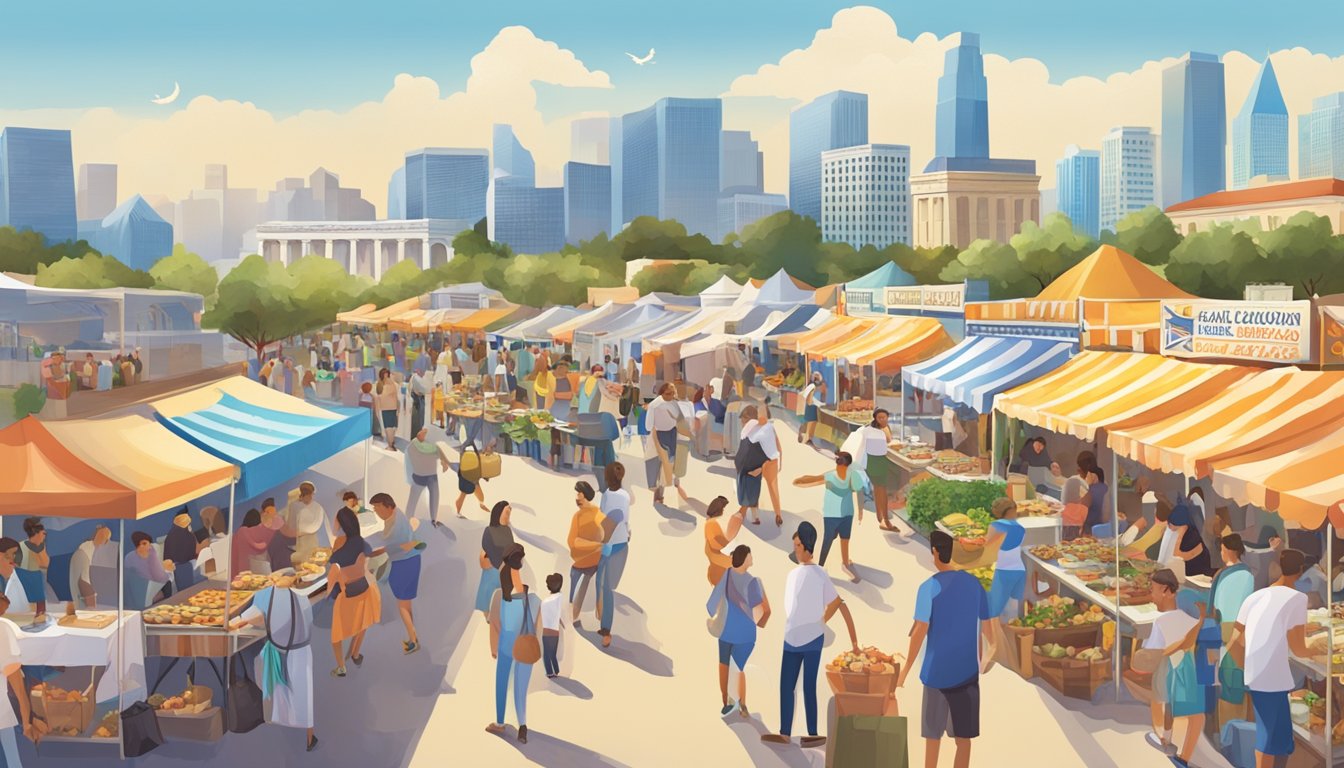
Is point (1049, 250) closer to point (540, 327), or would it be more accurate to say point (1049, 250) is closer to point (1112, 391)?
point (540, 327)

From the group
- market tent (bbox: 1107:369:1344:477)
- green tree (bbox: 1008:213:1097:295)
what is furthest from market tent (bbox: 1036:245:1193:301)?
green tree (bbox: 1008:213:1097:295)

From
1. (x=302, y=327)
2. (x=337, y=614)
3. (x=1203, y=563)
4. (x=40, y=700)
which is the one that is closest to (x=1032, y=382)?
(x=1203, y=563)

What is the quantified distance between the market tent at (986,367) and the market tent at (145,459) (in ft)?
29.5

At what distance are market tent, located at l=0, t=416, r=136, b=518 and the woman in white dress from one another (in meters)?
1.13

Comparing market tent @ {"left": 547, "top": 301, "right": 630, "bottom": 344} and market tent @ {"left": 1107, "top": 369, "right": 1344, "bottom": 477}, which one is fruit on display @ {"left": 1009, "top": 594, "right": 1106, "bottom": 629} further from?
market tent @ {"left": 547, "top": 301, "right": 630, "bottom": 344}

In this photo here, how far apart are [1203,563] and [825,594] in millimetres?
3873

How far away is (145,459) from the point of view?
8.28 meters

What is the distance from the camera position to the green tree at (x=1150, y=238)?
90125 millimetres

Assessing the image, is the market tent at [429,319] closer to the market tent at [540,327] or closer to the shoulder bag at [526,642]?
the market tent at [540,327]

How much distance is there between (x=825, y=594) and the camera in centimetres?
725

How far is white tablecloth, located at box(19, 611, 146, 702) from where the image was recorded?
7.82 m

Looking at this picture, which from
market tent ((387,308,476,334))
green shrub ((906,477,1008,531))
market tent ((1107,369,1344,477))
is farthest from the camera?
market tent ((387,308,476,334))

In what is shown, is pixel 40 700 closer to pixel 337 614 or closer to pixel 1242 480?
pixel 337 614

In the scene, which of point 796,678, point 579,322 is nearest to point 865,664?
point 796,678
